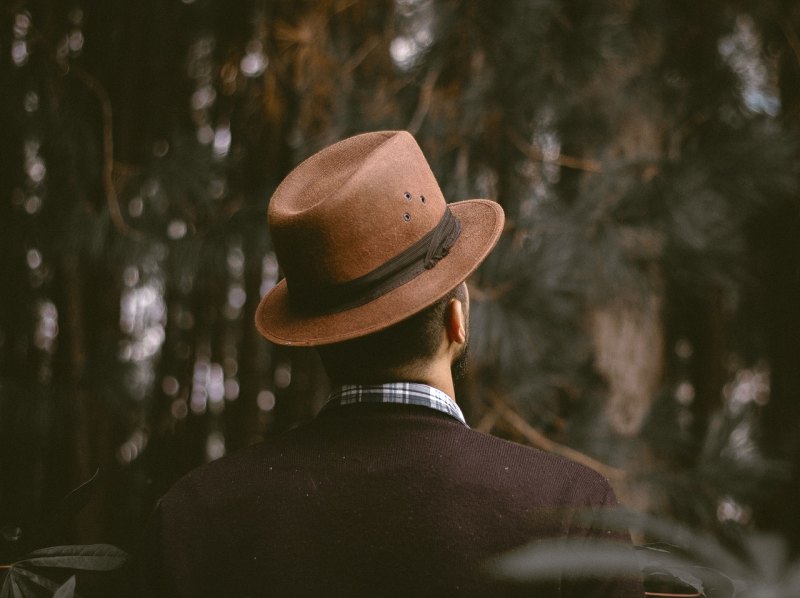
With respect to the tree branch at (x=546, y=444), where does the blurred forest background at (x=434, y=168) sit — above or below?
above

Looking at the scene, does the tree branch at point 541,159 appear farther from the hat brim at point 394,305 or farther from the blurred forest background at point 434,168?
the hat brim at point 394,305

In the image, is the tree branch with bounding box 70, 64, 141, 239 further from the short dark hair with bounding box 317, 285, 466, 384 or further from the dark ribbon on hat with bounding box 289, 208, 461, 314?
the short dark hair with bounding box 317, 285, 466, 384

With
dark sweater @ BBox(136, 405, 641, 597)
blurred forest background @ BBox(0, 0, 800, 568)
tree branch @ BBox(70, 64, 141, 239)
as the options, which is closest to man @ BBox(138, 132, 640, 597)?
dark sweater @ BBox(136, 405, 641, 597)

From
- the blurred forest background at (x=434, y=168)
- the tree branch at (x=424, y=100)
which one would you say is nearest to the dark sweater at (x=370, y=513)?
the blurred forest background at (x=434, y=168)

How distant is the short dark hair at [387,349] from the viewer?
3.19 feet

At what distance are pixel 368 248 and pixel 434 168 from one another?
0.76 meters

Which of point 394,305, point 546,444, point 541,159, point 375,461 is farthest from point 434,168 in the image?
point 375,461

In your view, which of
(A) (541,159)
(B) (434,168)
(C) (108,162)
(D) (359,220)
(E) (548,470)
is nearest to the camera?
(E) (548,470)

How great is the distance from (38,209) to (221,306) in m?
0.81

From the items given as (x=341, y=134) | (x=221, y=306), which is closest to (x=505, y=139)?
(x=341, y=134)

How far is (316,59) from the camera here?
1897 millimetres

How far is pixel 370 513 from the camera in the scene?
2.89 ft

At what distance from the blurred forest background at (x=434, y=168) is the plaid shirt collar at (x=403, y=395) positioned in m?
0.66

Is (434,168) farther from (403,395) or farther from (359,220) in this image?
(403,395)
